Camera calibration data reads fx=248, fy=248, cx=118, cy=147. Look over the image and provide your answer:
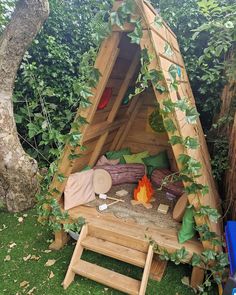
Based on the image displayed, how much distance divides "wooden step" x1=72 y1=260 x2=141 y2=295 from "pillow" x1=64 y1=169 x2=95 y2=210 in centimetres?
62

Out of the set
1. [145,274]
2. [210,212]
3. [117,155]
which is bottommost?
[145,274]

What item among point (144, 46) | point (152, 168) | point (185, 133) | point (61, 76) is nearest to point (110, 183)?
point (152, 168)

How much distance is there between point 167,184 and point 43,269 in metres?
1.73

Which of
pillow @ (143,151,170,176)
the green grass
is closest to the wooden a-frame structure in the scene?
the green grass

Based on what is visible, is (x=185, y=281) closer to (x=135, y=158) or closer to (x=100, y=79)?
(x=135, y=158)

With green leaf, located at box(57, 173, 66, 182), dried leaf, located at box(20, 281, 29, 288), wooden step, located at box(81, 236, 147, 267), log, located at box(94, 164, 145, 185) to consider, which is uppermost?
green leaf, located at box(57, 173, 66, 182)

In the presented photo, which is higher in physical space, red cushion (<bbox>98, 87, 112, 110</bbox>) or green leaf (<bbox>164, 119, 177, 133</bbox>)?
green leaf (<bbox>164, 119, 177, 133</bbox>)

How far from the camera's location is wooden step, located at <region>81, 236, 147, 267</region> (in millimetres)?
2154

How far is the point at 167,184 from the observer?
321 centimetres

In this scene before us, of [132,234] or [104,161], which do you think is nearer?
[132,234]

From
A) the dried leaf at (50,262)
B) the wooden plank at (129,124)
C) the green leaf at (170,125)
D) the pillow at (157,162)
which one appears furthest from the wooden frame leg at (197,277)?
the wooden plank at (129,124)

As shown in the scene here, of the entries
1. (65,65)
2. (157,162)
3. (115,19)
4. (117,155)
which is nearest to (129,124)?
(117,155)

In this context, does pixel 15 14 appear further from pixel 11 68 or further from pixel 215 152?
pixel 215 152

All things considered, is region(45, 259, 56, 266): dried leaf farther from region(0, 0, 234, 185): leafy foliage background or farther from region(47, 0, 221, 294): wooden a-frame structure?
region(0, 0, 234, 185): leafy foliage background
